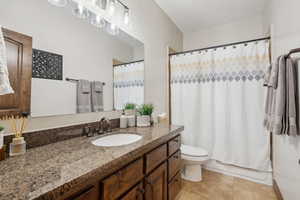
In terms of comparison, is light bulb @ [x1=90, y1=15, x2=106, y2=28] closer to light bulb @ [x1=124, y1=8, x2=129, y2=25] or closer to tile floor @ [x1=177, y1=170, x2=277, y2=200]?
light bulb @ [x1=124, y1=8, x2=129, y2=25]

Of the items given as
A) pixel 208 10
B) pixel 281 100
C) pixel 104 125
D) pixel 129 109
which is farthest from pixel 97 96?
→ pixel 208 10

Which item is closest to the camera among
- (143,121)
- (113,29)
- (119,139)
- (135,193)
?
(135,193)

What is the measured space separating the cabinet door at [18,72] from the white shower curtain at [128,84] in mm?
772

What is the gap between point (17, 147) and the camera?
776mm

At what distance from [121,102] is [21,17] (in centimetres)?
104

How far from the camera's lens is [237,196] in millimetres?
1684

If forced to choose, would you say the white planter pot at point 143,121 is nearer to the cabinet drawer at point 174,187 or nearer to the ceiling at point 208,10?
the cabinet drawer at point 174,187

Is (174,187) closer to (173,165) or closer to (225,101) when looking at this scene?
(173,165)

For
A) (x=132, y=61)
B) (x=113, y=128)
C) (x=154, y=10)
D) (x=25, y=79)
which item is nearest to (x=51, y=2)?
(x=25, y=79)

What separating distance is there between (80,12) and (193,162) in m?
2.01

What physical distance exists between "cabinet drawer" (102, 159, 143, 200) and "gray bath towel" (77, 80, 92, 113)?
66 cm

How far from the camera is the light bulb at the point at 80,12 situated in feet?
3.91

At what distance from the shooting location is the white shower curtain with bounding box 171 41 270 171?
1944 millimetres

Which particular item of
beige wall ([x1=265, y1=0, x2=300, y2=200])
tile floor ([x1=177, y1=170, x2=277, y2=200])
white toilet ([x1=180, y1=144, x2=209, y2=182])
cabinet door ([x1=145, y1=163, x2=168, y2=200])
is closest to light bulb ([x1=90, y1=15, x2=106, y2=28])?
cabinet door ([x1=145, y1=163, x2=168, y2=200])
